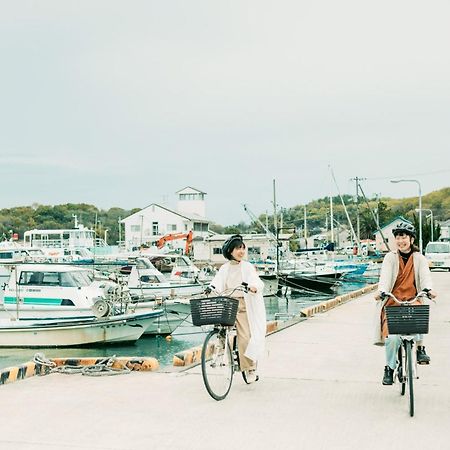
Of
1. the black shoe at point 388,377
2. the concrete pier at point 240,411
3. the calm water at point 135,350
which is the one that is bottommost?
the calm water at point 135,350

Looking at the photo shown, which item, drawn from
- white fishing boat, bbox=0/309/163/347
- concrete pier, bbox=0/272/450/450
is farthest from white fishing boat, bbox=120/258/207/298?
concrete pier, bbox=0/272/450/450

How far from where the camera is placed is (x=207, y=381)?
24.2 feet

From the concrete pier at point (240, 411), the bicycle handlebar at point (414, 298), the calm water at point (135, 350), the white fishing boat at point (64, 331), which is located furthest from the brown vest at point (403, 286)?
the white fishing boat at point (64, 331)

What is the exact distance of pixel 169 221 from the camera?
98.3 metres

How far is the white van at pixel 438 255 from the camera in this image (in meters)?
44.8

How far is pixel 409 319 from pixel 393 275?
745mm

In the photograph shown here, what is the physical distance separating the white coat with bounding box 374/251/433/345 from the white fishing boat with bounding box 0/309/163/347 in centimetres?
1455

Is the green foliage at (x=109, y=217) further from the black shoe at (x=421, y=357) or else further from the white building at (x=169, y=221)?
the black shoe at (x=421, y=357)

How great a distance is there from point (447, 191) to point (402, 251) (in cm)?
16903

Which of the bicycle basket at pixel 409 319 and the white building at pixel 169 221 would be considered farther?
the white building at pixel 169 221

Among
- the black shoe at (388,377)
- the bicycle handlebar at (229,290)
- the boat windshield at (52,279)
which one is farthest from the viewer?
the boat windshield at (52,279)

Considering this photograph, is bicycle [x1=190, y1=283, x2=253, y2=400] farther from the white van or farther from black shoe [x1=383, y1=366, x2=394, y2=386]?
the white van

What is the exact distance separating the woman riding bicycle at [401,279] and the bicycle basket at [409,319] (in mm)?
518

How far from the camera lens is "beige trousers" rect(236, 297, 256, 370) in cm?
802
